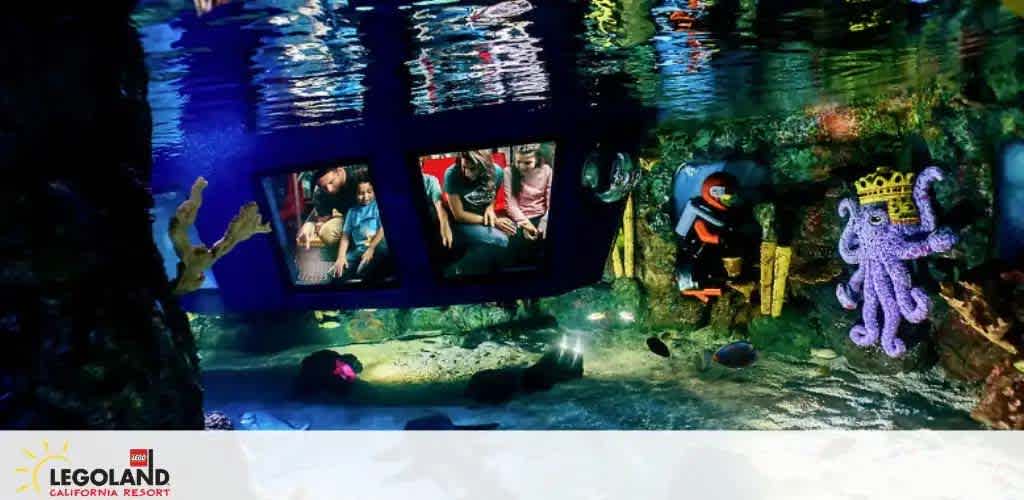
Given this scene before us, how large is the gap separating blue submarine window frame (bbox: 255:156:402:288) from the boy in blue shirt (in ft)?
0.58

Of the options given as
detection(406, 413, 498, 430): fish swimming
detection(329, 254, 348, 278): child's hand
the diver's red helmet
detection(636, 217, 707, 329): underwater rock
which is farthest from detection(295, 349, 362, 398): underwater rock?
the diver's red helmet

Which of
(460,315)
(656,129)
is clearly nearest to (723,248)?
(656,129)

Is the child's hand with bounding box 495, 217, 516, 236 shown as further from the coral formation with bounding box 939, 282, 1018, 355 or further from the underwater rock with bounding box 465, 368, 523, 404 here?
the coral formation with bounding box 939, 282, 1018, 355

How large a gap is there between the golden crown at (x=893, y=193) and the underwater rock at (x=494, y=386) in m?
6.70

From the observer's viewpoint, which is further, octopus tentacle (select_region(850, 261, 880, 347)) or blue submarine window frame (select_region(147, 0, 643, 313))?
blue submarine window frame (select_region(147, 0, 643, 313))

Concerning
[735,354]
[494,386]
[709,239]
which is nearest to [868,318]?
[735,354]

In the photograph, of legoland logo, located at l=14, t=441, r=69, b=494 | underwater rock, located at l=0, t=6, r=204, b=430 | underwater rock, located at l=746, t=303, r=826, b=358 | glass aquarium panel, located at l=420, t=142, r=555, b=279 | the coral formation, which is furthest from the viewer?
underwater rock, located at l=746, t=303, r=826, b=358

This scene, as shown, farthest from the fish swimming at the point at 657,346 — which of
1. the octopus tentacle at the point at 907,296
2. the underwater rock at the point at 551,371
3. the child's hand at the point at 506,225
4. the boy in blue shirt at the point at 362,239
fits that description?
the boy in blue shirt at the point at 362,239

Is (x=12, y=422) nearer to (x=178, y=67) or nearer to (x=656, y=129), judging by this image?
(x=178, y=67)

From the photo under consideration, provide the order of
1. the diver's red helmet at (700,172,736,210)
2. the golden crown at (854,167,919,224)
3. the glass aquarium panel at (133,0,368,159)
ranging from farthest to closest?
the diver's red helmet at (700,172,736,210)
the golden crown at (854,167,919,224)
the glass aquarium panel at (133,0,368,159)

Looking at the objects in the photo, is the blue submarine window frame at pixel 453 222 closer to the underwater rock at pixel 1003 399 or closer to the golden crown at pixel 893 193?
the golden crown at pixel 893 193

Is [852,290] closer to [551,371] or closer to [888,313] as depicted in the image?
[888,313]

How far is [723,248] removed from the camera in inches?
454

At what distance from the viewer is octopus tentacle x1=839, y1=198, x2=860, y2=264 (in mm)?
9438
